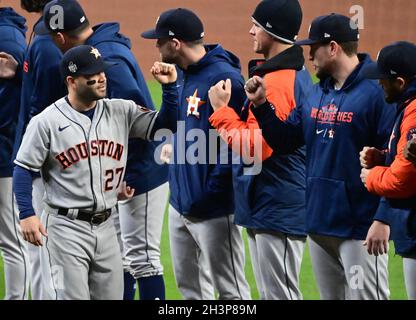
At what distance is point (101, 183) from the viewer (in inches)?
199

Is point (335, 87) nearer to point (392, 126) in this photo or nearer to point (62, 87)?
point (392, 126)

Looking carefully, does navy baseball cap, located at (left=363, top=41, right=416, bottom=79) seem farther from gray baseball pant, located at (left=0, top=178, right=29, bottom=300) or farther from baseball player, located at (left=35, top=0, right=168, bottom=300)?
gray baseball pant, located at (left=0, top=178, right=29, bottom=300)

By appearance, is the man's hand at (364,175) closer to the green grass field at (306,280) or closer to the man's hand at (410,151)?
the man's hand at (410,151)

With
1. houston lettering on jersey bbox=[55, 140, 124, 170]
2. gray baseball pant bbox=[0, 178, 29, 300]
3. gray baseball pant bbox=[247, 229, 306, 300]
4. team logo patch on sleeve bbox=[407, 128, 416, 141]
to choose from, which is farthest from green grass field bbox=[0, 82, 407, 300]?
team logo patch on sleeve bbox=[407, 128, 416, 141]

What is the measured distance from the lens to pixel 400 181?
14.4 feet

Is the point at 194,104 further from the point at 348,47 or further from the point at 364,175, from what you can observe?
the point at 364,175

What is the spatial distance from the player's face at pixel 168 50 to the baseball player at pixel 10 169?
1.01 metres

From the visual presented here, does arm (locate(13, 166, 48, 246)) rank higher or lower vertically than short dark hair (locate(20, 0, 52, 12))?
lower

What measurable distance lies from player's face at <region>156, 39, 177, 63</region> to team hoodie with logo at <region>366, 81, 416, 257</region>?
1.48m

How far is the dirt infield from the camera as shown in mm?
17234

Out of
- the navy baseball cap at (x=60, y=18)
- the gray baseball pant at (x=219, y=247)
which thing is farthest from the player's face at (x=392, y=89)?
the navy baseball cap at (x=60, y=18)

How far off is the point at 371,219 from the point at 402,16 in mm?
13251

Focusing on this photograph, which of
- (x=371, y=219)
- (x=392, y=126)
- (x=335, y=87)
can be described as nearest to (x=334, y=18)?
(x=335, y=87)
